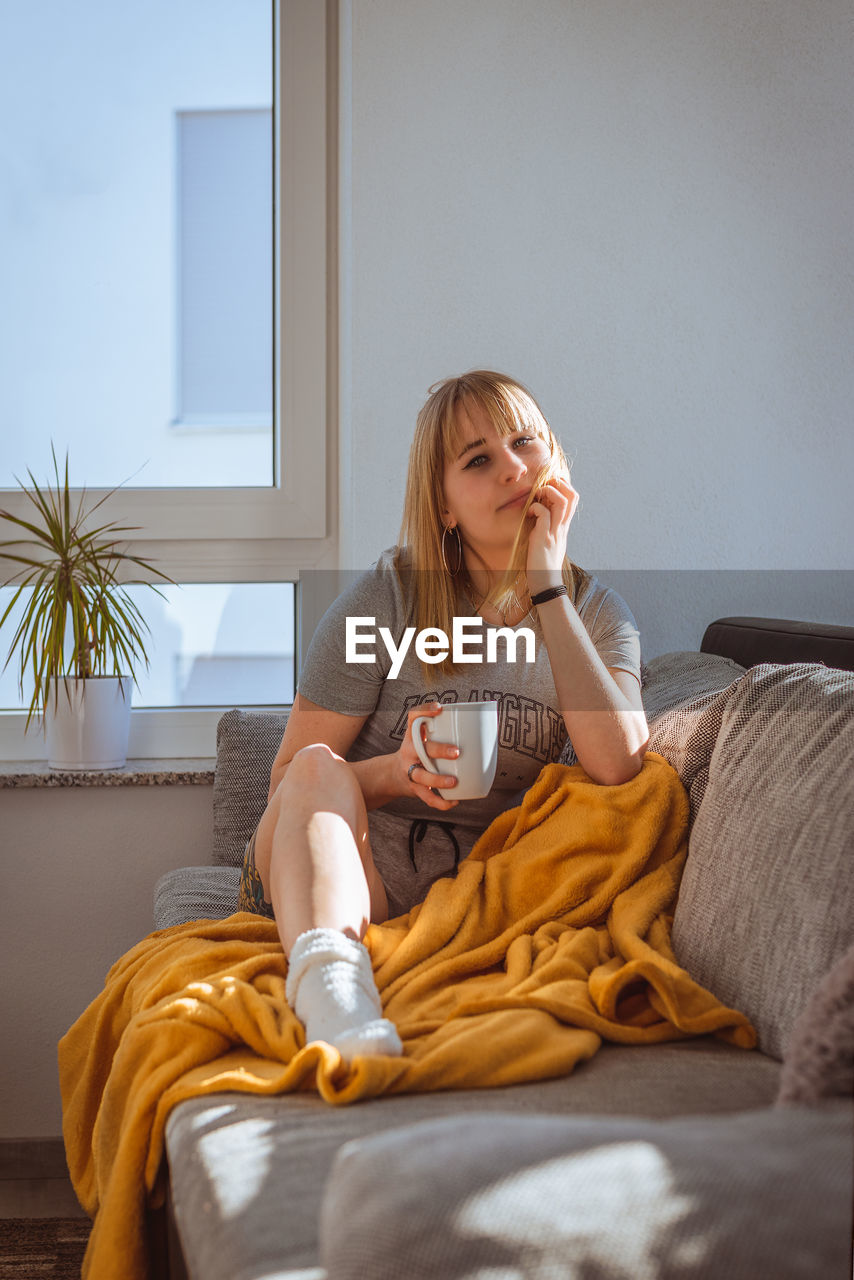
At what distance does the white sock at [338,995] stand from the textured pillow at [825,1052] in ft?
1.31

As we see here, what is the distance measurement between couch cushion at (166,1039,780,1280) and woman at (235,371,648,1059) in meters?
0.37

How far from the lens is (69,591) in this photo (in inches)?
81.6

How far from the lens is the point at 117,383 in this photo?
92.1 inches

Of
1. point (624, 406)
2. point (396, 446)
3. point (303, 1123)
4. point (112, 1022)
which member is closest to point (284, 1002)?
point (303, 1123)

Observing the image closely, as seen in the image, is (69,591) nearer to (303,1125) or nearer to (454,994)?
(454,994)

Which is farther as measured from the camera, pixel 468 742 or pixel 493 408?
pixel 493 408

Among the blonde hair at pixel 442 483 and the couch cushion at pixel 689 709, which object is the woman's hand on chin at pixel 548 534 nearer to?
the blonde hair at pixel 442 483

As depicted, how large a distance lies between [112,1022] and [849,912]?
859mm

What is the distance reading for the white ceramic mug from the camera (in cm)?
122

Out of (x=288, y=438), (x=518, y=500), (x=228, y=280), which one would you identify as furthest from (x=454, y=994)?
(x=228, y=280)

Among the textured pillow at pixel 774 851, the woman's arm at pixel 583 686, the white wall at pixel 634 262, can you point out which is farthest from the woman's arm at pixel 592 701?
the white wall at pixel 634 262

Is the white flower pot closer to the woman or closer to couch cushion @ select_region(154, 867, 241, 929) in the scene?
couch cushion @ select_region(154, 867, 241, 929)

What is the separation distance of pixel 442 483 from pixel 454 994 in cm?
86

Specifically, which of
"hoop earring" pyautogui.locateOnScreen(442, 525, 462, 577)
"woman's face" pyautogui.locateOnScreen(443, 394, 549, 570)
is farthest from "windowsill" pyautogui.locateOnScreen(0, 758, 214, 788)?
"woman's face" pyautogui.locateOnScreen(443, 394, 549, 570)
